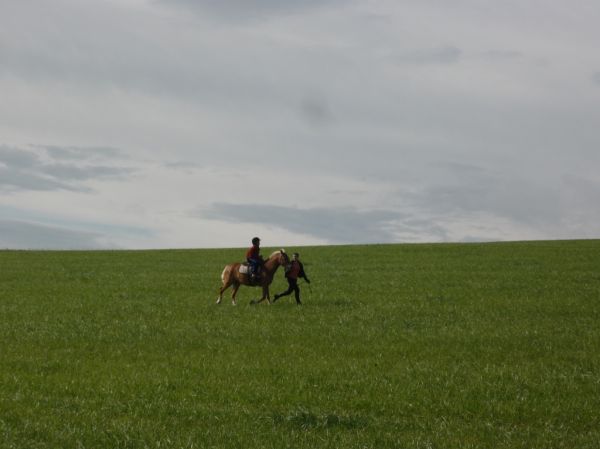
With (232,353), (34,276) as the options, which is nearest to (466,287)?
(232,353)

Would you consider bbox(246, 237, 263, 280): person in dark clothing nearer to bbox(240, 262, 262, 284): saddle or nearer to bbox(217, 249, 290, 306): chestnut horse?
bbox(240, 262, 262, 284): saddle

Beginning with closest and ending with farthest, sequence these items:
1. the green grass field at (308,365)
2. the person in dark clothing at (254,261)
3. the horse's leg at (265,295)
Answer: the green grass field at (308,365)
the person in dark clothing at (254,261)
the horse's leg at (265,295)

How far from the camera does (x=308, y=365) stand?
18.7 m

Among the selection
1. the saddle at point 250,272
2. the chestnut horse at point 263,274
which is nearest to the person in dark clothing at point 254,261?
the saddle at point 250,272

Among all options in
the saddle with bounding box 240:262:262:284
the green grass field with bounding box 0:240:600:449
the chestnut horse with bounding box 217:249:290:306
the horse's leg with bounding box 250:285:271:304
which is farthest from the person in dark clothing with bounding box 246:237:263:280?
the green grass field with bounding box 0:240:600:449

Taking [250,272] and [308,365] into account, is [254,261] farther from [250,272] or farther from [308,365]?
[308,365]

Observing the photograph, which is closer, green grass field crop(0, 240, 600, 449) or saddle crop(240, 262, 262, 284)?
green grass field crop(0, 240, 600, 449)

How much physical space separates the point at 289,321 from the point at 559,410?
497 inches

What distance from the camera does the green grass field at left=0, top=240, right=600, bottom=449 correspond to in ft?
42.9

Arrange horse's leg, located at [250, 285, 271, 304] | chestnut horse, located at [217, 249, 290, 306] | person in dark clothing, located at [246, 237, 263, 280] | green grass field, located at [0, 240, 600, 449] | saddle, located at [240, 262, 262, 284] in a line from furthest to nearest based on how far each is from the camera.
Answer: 1. horse's leg, located at [250, 285, 271, 304]
2. saddle, located at [240, 262, 262, 284]
3. person in dark clothing, located at [246, 237, 263, 280]
4. chestnut horse, located at [217, 249, 290, 306]
5. green grass field, located at [0, 240, 600, 449]

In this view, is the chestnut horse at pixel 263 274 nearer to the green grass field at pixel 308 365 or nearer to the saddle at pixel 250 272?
the saddle at pixel 250 272

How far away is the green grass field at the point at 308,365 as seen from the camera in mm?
13086

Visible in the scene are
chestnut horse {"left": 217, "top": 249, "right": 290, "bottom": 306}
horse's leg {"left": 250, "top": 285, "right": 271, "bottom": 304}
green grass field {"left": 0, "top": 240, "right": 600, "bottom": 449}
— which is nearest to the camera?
green grass field {"left": 0, "top": 240, "right": 600, "bottom": 449}

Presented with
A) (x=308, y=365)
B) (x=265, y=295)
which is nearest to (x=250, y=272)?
(x=265, y=295)
